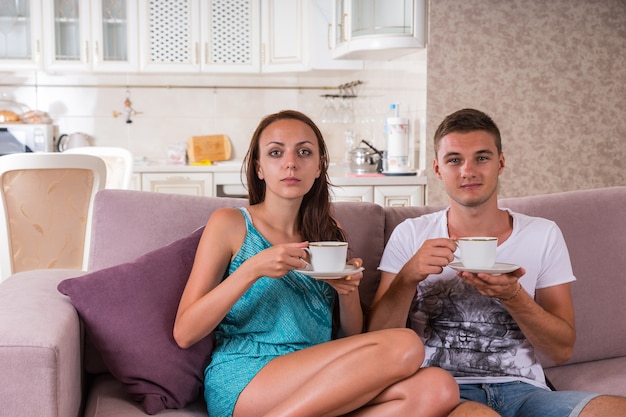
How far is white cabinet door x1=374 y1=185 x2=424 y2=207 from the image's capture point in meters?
4.14

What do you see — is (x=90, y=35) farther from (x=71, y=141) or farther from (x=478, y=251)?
(x=478, y=251)

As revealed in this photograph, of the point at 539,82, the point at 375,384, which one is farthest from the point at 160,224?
the point at 539,82

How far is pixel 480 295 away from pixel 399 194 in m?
2.25

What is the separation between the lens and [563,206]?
2.26 metres

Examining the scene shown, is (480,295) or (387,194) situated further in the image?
(387,194)

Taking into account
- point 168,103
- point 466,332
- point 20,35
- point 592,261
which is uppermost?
point 20,35

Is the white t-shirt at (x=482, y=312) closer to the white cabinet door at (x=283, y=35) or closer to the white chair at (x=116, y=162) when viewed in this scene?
the white chair at (x=116, y=162)

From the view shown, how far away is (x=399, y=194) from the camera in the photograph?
417 centimetres

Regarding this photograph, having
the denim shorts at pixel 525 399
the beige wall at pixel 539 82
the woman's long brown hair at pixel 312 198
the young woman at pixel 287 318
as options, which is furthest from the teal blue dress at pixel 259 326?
the beige wall at pixel 539 82

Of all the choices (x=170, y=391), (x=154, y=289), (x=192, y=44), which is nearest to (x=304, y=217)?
(x=154, y=289)

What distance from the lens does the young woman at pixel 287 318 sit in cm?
163

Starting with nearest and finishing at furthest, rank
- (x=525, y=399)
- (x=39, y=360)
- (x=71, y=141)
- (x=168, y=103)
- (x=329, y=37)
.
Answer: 1. (x=39, y=360)
2. (x=525, y=399)
3. (x=329, y=37)
4. (x=71, y=141)
5. (x=168, y=103)

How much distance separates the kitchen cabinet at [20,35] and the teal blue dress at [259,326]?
3.99 metres

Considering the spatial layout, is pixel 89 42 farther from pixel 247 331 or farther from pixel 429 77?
pixel 247 331
